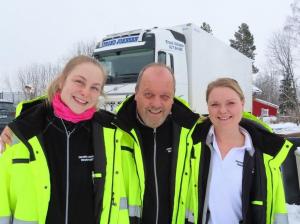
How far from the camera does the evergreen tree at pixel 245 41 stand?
5653 centimetres

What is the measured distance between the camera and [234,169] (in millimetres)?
2494

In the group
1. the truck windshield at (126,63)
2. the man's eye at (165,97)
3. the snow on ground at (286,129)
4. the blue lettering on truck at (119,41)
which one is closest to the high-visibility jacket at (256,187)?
the man's eye at (165,97)

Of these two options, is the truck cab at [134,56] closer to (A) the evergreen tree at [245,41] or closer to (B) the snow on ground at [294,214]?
(B) the snow on ground at [294,214]

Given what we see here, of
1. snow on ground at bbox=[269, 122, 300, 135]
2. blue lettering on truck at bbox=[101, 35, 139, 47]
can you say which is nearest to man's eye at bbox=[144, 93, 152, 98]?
blue lettering on truck at bbox=[101, 35, 139, 47]

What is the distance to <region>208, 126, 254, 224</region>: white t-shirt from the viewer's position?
2.43m

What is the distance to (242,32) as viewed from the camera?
5675 cm

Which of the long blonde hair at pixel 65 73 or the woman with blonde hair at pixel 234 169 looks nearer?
the long blonde hair at pixel 65 73

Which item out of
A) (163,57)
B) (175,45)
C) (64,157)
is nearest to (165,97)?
(64,157)

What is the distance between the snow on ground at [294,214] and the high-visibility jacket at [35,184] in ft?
10.4

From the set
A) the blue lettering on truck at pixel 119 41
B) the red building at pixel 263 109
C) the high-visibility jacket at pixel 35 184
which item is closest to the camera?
the high-visibility jacket at pixel 35 184

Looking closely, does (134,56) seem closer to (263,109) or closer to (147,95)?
(147,95)

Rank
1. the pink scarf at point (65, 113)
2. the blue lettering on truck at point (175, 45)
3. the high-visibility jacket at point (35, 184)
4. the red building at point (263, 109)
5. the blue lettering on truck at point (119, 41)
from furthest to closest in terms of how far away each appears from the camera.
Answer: the red building at point (263, 109)
the blue lettering on truck at point (175, 45)
the blue lettering on truck at point (119, 41)
the pink scarf at point (65, 113)
the high-visibility jacket at point (35, 184)

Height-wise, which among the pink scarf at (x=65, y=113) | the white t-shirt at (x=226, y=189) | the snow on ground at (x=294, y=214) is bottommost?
the snow on ground at (x=294, y=214)

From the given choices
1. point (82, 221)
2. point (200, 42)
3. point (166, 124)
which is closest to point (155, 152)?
point (166, 124)
